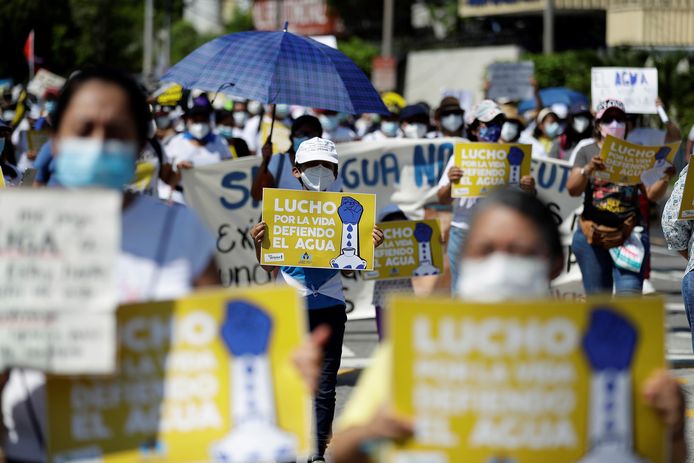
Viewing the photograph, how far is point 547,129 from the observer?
54.1 feet

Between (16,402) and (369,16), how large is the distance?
53.3 metres

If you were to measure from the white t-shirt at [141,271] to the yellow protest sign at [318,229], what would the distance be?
360 cm

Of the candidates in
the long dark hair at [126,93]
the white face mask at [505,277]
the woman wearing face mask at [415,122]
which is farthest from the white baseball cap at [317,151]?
the woman wearing face mask at [415,122]

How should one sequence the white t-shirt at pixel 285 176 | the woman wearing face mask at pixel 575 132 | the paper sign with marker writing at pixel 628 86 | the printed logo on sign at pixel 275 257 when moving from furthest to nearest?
the woman wearing face mask at pixel 575 132, the paper sign with marker writing at pixel 628 86, the white t-shirt at pixel 285 176, the printed logo on sign at pixel 275 257

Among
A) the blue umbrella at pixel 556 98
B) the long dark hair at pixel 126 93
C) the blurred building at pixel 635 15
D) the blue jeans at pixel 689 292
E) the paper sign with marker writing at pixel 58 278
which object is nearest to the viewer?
the paper sign with marker writing at pixel 58 278

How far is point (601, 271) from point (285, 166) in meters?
2.36

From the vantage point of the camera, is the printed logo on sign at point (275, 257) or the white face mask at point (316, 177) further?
the white face mask at point (316, 177)

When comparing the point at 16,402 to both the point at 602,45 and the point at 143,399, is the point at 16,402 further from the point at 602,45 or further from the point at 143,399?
the point at 602,45

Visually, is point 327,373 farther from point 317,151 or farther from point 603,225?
point 603,225

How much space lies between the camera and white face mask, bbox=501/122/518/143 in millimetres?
12250

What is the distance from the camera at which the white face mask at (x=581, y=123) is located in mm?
13484

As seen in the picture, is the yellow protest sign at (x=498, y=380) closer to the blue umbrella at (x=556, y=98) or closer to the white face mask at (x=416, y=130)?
the white face mask at (x=416, y=130)

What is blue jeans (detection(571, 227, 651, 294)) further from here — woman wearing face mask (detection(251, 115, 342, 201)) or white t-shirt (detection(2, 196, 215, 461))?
white t-shirt (detection(2, 196, 215, 461))

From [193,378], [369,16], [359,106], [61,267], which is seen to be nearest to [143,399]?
[193,378]
